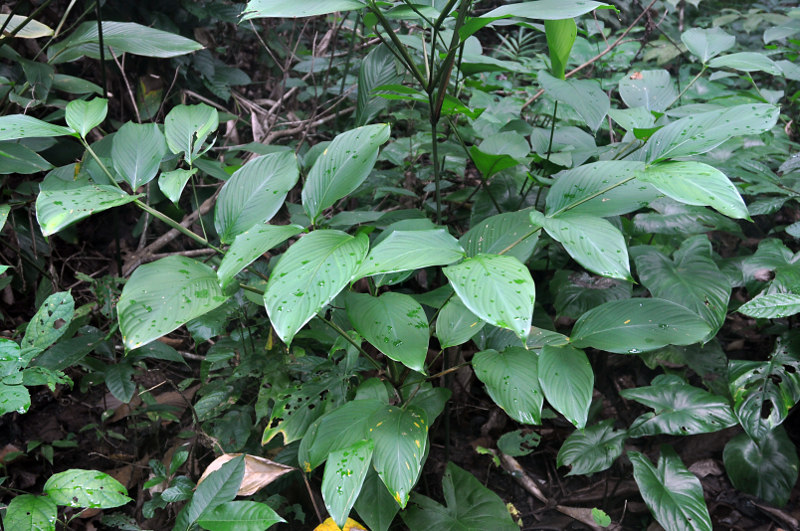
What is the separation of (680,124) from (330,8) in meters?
0.62

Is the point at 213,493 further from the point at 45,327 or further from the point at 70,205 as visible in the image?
the point at 70,205

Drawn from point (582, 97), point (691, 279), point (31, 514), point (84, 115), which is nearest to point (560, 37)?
point (582, 97)

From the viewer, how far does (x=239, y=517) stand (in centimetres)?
99

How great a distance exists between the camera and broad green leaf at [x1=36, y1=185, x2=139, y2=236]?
761 mm

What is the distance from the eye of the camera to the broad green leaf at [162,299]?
730mm

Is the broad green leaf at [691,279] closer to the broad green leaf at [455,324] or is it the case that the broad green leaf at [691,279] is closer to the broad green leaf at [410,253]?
the broad green leaf at [455,324]

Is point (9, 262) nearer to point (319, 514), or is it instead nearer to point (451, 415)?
point (319, 514)

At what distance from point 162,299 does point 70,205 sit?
0.21 meters

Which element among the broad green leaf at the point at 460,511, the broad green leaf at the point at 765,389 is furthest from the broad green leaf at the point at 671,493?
the broad green leaf at the point at 460,511

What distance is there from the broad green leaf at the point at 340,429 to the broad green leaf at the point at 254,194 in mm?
385

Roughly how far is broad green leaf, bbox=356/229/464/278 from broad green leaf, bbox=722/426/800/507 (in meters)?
1.09

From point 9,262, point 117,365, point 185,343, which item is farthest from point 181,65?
point 117,365

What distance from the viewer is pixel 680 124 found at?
2.97 ft

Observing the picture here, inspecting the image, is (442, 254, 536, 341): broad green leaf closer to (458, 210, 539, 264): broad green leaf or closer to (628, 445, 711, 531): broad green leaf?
(458, 210, 539, 264): broad green leaf
